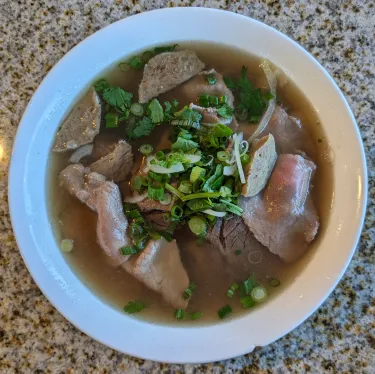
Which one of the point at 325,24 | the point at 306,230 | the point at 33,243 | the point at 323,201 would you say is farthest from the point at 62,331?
the point at 325,24

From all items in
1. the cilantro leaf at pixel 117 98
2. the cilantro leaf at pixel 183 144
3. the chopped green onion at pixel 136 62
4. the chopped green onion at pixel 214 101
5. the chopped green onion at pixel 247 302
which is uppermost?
the chopped green onion at pixel 136 62

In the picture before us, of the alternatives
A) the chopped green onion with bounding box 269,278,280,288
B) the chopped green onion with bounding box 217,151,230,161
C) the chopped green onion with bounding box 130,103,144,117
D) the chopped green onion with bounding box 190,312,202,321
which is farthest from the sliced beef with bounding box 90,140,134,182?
the chopped green onion with bounding box 269,278,280,288

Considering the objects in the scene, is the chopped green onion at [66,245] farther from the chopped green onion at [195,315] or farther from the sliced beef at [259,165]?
the sliced beef at [259,165]

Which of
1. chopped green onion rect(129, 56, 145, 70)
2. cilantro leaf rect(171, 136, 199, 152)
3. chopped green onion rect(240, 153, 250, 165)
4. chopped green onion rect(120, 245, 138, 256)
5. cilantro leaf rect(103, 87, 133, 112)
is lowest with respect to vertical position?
chopped green onion rect(120, 245, 138, 256)

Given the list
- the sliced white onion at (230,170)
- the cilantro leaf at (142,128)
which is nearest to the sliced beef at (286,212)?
the sliced white onion at (230,170)

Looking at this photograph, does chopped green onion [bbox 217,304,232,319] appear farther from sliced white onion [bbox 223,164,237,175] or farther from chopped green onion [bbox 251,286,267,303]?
sliced white onion [bbox 223,164,237,175]
